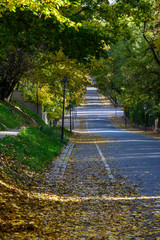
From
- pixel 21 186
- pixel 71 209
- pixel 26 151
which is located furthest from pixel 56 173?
pixel 71 209

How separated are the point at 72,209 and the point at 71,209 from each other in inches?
0.8

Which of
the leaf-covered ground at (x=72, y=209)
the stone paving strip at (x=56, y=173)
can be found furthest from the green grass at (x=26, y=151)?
the leaf-covered ground at (x=72, y=209)

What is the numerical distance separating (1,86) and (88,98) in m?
111

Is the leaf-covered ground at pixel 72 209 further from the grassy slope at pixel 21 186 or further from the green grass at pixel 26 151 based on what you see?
the green grass at pixel 26 151

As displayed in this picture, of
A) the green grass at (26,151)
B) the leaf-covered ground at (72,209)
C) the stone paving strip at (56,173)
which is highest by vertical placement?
the green grass at (26,151)

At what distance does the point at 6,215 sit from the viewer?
7.07 meters

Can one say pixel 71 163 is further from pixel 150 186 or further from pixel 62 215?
pixel 62 215

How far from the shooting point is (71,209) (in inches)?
340

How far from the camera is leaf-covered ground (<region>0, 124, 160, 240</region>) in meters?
6.57

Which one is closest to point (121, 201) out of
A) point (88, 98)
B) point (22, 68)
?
point (22, 68)

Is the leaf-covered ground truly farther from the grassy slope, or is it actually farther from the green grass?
the green grass

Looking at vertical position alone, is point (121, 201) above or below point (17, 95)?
below

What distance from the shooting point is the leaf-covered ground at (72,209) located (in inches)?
259

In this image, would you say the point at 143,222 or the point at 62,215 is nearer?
the point at 143,222
